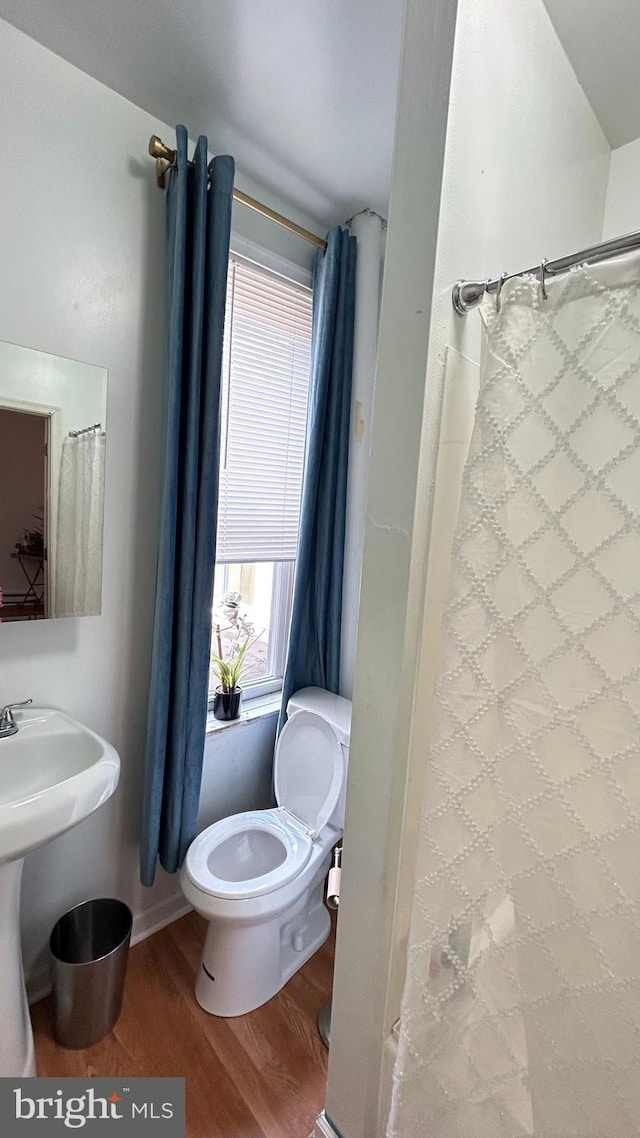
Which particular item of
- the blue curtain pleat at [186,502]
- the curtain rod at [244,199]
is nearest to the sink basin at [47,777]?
the blue curtain pleat at [186,502]

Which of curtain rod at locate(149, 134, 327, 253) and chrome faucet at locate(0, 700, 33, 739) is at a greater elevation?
curtain rod at locate(149, 134, 327, 253)

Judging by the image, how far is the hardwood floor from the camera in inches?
45.8

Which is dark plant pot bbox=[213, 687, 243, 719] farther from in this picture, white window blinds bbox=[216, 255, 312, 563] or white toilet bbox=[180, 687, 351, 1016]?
white window blinds bbox=[216, 255, 312, 563]

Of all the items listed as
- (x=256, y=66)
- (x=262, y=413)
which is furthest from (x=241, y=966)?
(x=256, y=66)

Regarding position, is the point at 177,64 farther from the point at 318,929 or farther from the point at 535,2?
the point at 318,929

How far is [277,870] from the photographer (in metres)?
1.40

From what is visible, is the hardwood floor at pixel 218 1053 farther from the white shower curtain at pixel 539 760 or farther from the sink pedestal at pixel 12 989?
the white shower curtain at pixel 539 760

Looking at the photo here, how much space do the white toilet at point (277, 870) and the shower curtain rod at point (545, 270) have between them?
127 cm

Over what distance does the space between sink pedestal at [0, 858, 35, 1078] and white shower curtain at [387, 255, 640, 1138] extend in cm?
91

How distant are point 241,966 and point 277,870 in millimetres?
286

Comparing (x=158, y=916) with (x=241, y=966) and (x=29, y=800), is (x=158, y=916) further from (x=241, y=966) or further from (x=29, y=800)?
(x=29, y=800)

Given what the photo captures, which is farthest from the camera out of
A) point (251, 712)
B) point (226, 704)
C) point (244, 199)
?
point (251, 712)

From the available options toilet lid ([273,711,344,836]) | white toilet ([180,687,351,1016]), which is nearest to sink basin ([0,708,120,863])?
white toilet ([180,687,351,1016])

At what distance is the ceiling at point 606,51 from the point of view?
81 centimetres
